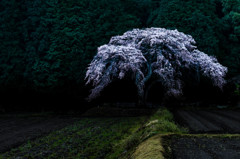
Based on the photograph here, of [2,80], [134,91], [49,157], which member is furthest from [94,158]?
[2,80]

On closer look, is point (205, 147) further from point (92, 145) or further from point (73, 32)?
point (73, 32)

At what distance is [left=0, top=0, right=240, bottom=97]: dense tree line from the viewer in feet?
69.8

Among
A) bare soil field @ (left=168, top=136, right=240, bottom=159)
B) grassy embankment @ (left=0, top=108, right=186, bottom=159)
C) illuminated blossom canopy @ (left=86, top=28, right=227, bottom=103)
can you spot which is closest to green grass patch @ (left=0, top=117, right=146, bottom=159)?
grassy embankment @ (left=0, top=108, right=186, bottom=159)

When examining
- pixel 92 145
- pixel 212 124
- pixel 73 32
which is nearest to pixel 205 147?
pixel 92 145

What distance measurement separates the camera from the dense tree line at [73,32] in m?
21.3

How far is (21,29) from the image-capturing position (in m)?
23.6

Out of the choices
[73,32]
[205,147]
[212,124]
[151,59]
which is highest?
[73,32]

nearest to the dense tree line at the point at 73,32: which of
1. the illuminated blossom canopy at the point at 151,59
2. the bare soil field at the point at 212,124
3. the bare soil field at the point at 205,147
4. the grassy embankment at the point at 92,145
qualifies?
the illuminated blossom canopy at the point at 151,59

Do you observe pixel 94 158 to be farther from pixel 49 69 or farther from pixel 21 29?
A: pixel 21 29

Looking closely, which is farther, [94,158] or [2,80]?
[2,80]

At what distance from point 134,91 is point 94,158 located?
50.5ft

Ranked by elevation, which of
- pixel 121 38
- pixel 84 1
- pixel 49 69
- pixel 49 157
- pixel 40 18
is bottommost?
pixel 49 157

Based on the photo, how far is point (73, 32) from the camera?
22391mm

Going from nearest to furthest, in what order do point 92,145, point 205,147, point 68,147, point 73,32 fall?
point 205,147 < point 68,147 < point 92,145 < point 73,32
